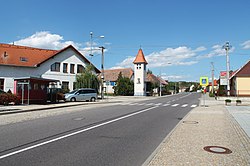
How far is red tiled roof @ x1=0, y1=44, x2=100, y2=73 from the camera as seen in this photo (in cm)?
3500

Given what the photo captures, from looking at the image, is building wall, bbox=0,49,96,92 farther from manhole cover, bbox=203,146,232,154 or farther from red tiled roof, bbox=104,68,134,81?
manhole cover, bbox=203,146,232,154

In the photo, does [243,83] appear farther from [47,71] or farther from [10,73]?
→ [10,73]

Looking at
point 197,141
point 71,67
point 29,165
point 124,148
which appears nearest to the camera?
point 29,165

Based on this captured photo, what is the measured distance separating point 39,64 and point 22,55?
329 cm

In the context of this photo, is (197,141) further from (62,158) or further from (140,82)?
(140,82)

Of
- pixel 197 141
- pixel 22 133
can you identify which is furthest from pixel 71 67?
pixel 197 141

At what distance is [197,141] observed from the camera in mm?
7891

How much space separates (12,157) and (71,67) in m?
37.0

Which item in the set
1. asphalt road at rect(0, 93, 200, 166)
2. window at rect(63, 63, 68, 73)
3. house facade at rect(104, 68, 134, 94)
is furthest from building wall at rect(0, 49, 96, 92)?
asphalt road at rect(0, 93, 200, 166)

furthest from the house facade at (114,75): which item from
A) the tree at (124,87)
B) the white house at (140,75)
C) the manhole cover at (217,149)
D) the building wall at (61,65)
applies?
the manhole cover at (217,149)

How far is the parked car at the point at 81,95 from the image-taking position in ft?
97.6

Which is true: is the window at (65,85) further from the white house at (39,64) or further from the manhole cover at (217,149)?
the manhole cover at (217,149)

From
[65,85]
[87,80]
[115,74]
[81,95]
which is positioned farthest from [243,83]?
[115,74]

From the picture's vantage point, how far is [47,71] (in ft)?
126
